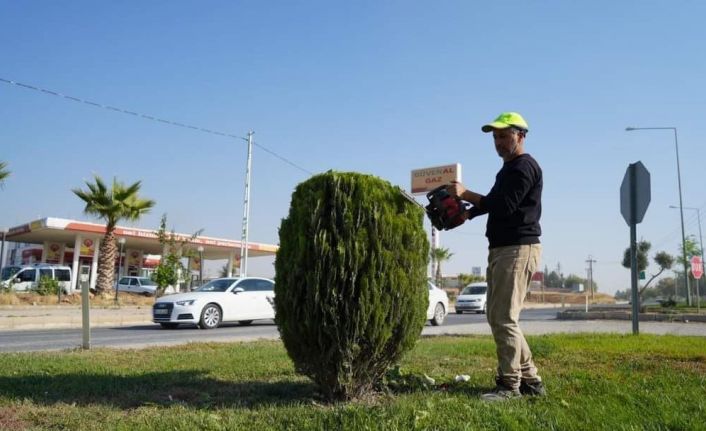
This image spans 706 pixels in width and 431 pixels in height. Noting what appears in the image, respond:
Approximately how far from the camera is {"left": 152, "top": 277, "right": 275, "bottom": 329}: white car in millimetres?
14562

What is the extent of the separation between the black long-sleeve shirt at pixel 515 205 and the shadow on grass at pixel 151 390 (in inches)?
75.7

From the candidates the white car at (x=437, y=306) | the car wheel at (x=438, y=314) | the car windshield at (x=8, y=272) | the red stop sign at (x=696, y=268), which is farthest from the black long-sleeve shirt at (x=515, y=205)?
the car windshield at (x=8, y=272)

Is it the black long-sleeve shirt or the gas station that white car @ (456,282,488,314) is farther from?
the black long-sleeve shirt

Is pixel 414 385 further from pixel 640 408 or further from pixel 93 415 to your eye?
pixel 93 415

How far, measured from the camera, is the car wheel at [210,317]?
14.7 m

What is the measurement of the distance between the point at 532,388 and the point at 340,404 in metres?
1.51

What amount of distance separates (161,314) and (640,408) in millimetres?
13092

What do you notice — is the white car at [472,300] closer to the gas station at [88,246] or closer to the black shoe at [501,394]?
the gas station at [88,246]

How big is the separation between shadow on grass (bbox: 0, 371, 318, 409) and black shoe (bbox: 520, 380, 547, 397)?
1.61 m

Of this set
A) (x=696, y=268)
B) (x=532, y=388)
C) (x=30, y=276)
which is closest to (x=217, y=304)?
(x=532, y=388)

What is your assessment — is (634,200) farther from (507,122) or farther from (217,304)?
(217,304)

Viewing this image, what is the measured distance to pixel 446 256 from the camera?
55750 millimetres

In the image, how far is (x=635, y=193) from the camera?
9.52m

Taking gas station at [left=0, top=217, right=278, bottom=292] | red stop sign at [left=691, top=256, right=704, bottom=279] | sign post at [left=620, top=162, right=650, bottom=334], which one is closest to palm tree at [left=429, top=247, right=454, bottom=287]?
gas station at [left=0, top=217, right=278, bottom=292]
